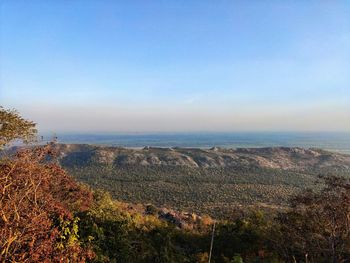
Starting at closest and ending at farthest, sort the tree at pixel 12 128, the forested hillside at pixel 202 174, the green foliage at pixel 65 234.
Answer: the green foliage at pixel 65 234, the tree at pixel 12 128, the forested hillside at pixel 202 174

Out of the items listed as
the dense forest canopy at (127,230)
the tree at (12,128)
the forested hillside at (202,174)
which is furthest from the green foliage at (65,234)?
the forested hillside at (202,174)

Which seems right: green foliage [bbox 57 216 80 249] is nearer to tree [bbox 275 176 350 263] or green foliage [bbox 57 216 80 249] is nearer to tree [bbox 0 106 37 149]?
tree [bbox 275 176 350 263]

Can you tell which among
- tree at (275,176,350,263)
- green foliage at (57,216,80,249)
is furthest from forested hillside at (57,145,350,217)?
green foliage at (57,216,80,249)

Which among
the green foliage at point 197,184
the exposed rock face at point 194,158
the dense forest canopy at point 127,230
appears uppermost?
the dense forest canopy at point 127,230

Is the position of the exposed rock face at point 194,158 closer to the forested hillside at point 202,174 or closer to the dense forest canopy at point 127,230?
the forested hillside at point 202,174

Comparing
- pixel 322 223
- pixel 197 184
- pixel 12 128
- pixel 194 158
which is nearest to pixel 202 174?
pixel 197 184

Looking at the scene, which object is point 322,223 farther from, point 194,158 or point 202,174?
point 194,158
